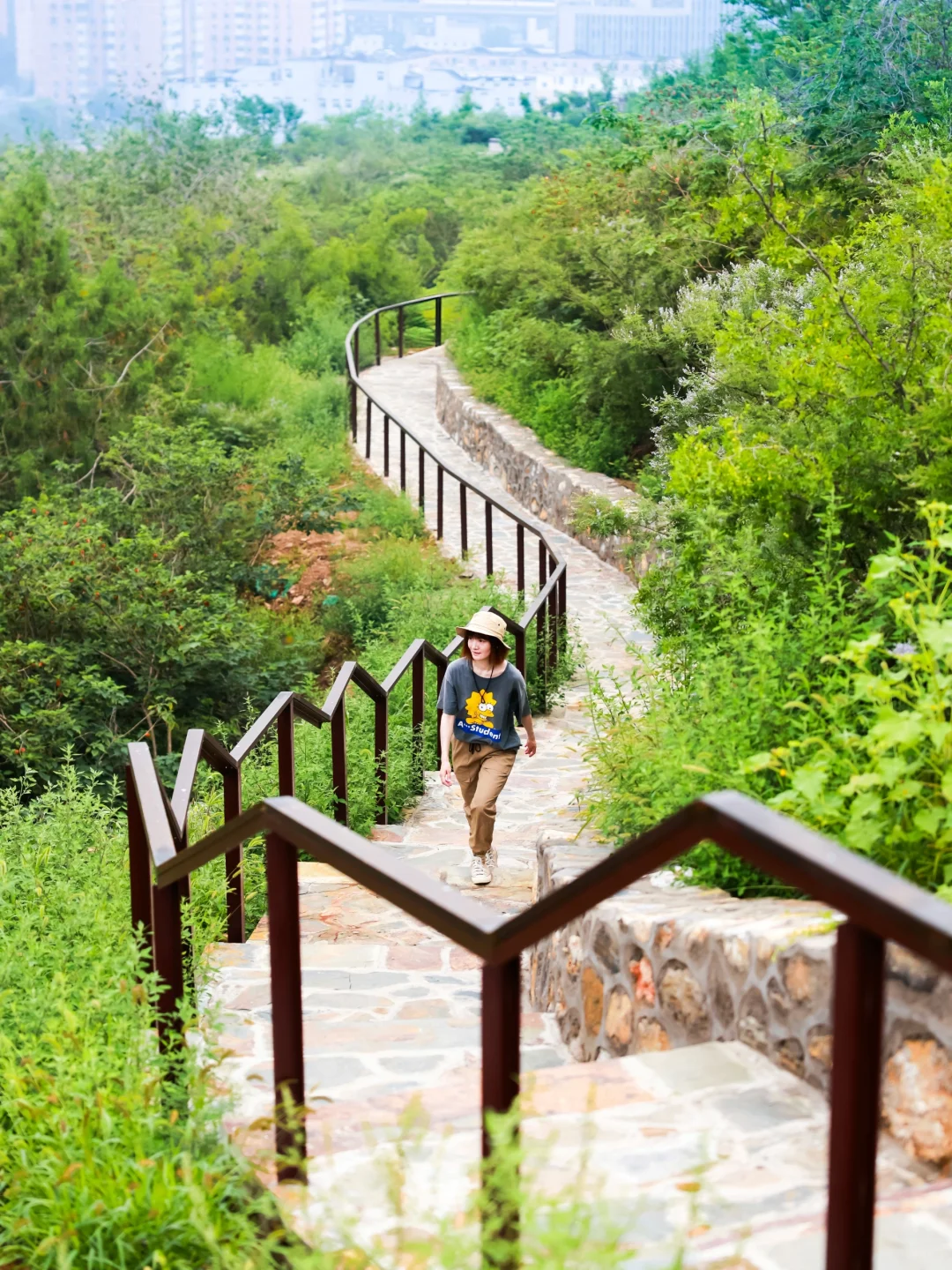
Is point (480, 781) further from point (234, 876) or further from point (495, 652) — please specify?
point (234, 876)

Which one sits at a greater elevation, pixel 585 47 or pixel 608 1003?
pixel 585 47

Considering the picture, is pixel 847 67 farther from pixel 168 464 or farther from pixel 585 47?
pixel 585 47

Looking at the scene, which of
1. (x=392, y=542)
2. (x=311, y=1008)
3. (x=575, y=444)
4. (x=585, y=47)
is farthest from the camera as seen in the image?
(x=585, y=47)

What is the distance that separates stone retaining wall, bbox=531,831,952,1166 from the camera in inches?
109

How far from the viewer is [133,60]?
178 meters

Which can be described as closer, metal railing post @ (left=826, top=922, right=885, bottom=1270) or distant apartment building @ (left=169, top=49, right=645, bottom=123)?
metal railing post @ (left=826, top=922, right=885, bottom=1270)

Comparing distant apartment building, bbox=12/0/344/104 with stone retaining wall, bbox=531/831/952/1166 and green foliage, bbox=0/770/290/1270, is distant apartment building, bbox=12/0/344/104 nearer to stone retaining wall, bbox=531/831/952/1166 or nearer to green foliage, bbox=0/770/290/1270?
stone retaining wall, bbox=531/831/952/1166

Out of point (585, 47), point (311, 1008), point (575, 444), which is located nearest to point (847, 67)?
point (575, 444)

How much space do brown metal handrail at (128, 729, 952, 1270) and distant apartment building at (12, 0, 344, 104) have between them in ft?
624

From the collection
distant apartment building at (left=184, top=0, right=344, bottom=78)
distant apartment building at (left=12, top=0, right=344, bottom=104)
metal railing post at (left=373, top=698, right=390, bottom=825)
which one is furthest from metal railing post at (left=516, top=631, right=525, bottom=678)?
distant apartment building at (left=12, top=0, right=344, bottom=104)

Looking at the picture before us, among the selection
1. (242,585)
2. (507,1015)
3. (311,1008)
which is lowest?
(242,585)

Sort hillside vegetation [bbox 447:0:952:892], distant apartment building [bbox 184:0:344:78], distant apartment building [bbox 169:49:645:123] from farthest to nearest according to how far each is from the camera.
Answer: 1. distant apartment building [bbox 184:0:344:78]
2. distant apartment building [bbox 169:49:645:123]
3. hillside vegetation [bbox 447:0:952:892]

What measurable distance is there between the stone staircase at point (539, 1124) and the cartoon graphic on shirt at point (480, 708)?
1076 millimetres

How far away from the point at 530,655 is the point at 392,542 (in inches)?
185
